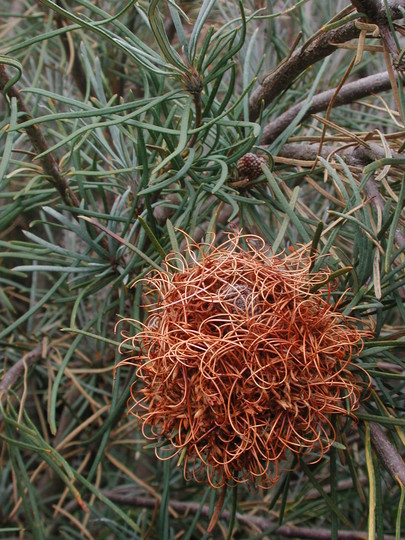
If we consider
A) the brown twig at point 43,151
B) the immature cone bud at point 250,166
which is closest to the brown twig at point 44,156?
the brown twig at point 43,151

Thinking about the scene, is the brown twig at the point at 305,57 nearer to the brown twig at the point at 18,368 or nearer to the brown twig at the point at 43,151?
the brown twig at the point at 43,151

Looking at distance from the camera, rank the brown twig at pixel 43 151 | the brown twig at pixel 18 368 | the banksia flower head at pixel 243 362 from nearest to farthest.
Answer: the banksia flower head at pixel 243 362
the brown twig at pixel 43 151
the brown twig at pixel 18 368

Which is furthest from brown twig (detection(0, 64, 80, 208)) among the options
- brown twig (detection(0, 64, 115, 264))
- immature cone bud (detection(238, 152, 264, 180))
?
immature cone bud (detection(238, 152, 264, 180))

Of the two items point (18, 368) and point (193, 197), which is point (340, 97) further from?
point (18, 368)

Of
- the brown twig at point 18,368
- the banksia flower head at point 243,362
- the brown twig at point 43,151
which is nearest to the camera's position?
the banksia flower head at point 243,362

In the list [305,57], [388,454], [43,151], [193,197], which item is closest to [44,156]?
[43,151]

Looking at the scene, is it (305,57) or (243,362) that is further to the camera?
(305,57)
